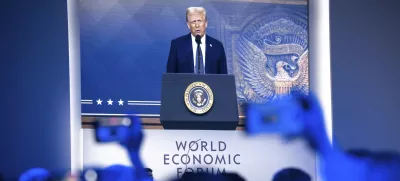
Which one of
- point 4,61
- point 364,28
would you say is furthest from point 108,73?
point 364,28

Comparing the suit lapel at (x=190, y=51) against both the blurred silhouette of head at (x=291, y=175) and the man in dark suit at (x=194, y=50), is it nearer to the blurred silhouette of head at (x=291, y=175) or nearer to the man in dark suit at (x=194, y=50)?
the man in dark suit at (x=194, y=50)

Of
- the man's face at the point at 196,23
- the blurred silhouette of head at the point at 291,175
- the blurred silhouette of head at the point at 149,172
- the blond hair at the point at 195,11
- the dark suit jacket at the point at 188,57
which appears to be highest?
the blond hair at the point at 195,11

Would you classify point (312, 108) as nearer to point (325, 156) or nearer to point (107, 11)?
point (325, 156)

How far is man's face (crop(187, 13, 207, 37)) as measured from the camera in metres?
4.87

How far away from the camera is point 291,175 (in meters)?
4.89

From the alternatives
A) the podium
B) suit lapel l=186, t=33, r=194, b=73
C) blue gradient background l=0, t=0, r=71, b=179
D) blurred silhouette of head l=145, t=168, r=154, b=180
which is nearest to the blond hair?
suit lapel l=186, t=33, r=194, b=73

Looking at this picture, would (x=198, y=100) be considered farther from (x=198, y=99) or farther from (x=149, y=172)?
(x=149, y=172)

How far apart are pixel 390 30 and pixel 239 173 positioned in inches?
75.2

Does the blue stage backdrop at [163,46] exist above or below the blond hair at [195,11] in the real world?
below

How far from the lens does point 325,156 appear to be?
4.90 meters

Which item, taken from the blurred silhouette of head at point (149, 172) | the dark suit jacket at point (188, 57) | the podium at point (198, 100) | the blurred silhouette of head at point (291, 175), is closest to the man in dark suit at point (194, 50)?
the dark suit jacket at point (188, 57)

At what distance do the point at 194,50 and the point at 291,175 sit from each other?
4.41 ft

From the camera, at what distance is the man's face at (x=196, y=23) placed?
487 centimetres

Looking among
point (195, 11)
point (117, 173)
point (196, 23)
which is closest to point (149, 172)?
point (117, 173)
